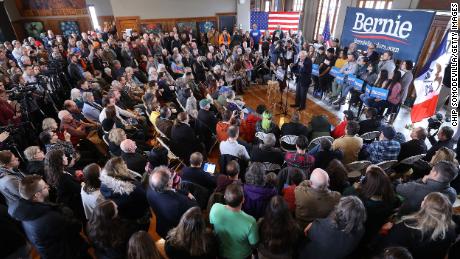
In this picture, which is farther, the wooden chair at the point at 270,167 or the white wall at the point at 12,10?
the white wall at the point at 12,10

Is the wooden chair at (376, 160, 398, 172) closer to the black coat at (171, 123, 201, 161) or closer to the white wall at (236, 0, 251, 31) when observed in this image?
the black coat at (171, 123, 201, 161)

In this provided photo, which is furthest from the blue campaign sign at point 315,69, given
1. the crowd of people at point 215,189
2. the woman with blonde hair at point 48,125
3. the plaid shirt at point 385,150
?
the woman with blonde hair at point 48,125

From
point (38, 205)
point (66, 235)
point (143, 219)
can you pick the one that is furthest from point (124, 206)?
point (38, 205)

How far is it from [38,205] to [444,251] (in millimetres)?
3149

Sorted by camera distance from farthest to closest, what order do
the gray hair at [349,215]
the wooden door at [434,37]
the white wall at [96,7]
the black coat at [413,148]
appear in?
1. the white wall at [96,7]
2. the wooden door at [434,37]
3. the black coat at [413,148]
4. the gray hair at [349,215]

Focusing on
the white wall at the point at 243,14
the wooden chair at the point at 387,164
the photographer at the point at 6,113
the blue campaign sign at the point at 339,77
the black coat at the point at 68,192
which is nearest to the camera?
the black coat at the point at 68,192

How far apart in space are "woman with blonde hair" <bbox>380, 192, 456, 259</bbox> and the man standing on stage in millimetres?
5150

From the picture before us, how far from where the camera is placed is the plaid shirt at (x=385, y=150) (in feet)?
10.6

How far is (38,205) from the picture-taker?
6.59 ft

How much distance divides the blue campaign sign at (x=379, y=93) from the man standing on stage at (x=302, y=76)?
160 cm

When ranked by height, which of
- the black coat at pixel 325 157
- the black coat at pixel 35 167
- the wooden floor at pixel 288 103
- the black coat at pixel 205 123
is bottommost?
the wooden floor at pixel 288 103

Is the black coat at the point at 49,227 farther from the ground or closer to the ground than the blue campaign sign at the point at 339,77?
farther from the ground

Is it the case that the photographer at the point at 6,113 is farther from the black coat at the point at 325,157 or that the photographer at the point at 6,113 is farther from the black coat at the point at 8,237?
the black coat at the point at 325,157

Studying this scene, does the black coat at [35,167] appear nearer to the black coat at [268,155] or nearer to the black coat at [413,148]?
the black coat at [268,155]
